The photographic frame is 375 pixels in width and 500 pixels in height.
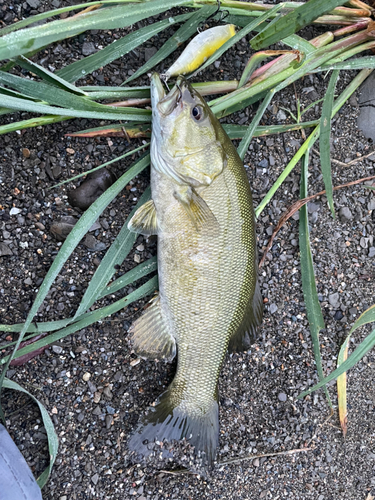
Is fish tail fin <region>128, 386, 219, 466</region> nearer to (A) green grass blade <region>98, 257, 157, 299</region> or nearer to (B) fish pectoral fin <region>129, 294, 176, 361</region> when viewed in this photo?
(B) fish pectoral fin <region>129, 294, 176, 361</region>

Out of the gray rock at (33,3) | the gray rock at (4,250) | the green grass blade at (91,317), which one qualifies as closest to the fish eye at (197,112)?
the green grass blade at (91,317)

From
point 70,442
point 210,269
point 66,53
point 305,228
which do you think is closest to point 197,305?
point 210,269

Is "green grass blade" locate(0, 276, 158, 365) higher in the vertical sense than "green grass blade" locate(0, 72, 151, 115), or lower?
lower

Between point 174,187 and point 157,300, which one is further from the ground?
point 174,187

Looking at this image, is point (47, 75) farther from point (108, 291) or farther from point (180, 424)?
point (180, 424)

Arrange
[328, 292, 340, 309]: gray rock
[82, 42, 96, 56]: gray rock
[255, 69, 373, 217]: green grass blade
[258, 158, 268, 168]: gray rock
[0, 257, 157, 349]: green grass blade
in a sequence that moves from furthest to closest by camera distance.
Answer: [328, 292, 340, 309]: gray rock < [258, 158, 268, 168]: gray rock < [255, 69, 373, 217]: green grass blade < [82, 42, 96, 56]: gray rock < [0, 257, 157, 349]: green grass blade

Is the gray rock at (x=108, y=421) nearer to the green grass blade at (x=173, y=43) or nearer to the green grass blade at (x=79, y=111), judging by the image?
the green grass blade at (x=79, y=111)

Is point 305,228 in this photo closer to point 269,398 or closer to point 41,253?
point 269,398

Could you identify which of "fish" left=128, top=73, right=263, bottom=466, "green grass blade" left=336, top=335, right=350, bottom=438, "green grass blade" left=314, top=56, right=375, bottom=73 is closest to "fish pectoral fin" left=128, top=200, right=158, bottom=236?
"fish" left=128, top=73, right=263, bottom=466
